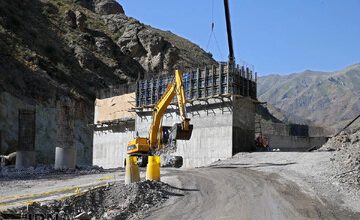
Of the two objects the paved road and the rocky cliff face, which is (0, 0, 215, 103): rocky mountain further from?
the paved road

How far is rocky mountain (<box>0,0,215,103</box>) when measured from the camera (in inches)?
2016

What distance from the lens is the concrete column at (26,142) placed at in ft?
95.1

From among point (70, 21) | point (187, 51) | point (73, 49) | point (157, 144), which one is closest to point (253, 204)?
point (157, 144)

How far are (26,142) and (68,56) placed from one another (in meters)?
38.0

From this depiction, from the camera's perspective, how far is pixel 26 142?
30.1m

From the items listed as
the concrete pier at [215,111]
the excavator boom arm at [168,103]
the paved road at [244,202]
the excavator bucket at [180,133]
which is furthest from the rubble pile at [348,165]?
the concrete pier at [215,111]

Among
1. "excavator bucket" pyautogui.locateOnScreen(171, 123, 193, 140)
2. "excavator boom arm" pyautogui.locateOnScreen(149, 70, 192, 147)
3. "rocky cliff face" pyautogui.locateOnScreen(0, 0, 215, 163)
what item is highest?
"rocky cliff face" pyautogui.locateOnScreen(0, 0, 215, 163)

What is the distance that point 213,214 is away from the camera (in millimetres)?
12250

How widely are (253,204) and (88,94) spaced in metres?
48.2

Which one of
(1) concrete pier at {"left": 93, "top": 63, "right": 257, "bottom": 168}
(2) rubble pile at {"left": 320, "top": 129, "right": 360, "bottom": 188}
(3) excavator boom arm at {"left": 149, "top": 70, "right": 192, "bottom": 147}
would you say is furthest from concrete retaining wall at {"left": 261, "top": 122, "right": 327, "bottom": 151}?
(2) rubble pile at {"left": 320, "top": 129, "right": 360, "bottom": 188}

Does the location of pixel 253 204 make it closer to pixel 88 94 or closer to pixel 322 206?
pixel 322 206

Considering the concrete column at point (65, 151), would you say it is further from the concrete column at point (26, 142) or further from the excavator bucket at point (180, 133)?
the excavator bucket at point (180, 133)

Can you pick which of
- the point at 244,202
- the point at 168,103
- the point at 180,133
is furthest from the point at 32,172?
the point at 244,202

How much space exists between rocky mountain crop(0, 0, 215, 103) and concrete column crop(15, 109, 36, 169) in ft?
47.5
